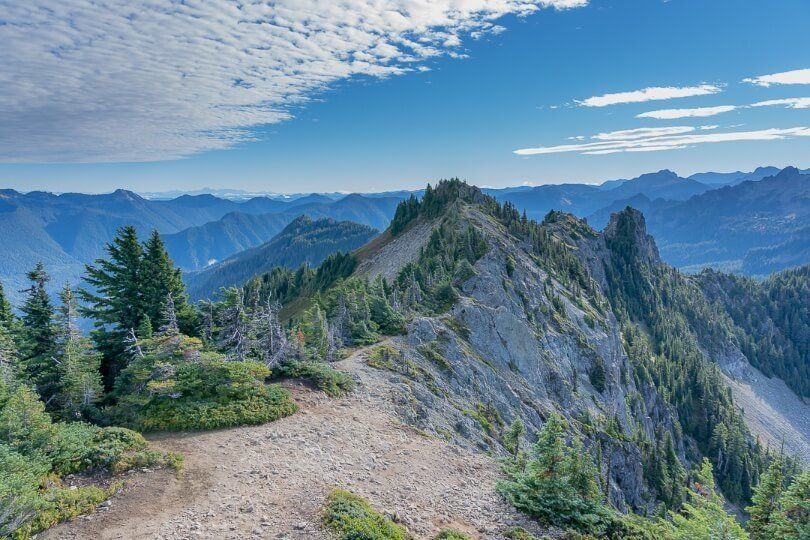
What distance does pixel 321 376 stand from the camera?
28.8 meters

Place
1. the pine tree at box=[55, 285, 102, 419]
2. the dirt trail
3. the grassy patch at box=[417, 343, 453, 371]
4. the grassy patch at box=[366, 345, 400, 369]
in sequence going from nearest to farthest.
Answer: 1. the dirt trail
2. the pine tree at box=[55, 285, 102, 419]
3. the grassy patch at box=[366, 345, 400, 369]
4. the grassy patch at box=[417, 343, 453, 371]

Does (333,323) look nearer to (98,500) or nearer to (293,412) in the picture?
(293,412)


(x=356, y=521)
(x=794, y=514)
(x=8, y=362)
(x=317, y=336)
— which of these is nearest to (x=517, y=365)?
(x=317, y=336)

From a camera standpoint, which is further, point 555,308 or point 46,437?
point 555,308

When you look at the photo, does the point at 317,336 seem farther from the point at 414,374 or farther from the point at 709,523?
the point at 709,523

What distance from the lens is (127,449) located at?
17875 mm

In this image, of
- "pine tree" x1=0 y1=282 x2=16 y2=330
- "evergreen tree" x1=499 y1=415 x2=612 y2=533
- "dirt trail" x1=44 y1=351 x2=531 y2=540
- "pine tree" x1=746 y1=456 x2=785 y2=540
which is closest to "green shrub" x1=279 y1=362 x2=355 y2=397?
"dirt trail" x1=44 y1=351 x2=531 y2=540

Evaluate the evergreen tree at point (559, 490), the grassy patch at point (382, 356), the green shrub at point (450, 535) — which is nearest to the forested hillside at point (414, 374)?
the evergreen tree at point (559, 490)

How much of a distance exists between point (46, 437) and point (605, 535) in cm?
2322

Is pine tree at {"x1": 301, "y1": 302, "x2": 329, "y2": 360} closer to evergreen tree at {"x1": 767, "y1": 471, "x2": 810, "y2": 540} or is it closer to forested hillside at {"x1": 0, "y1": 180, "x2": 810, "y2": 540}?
forested hillside at {"x1": 0, "y1": 180, "x2": 810, "y2": 540}

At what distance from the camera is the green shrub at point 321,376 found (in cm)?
2828

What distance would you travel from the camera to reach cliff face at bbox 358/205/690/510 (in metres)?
35.7

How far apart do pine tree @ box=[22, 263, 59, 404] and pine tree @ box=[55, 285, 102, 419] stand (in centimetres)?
79

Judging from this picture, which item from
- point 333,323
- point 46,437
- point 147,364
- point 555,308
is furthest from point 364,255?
point 46,437
